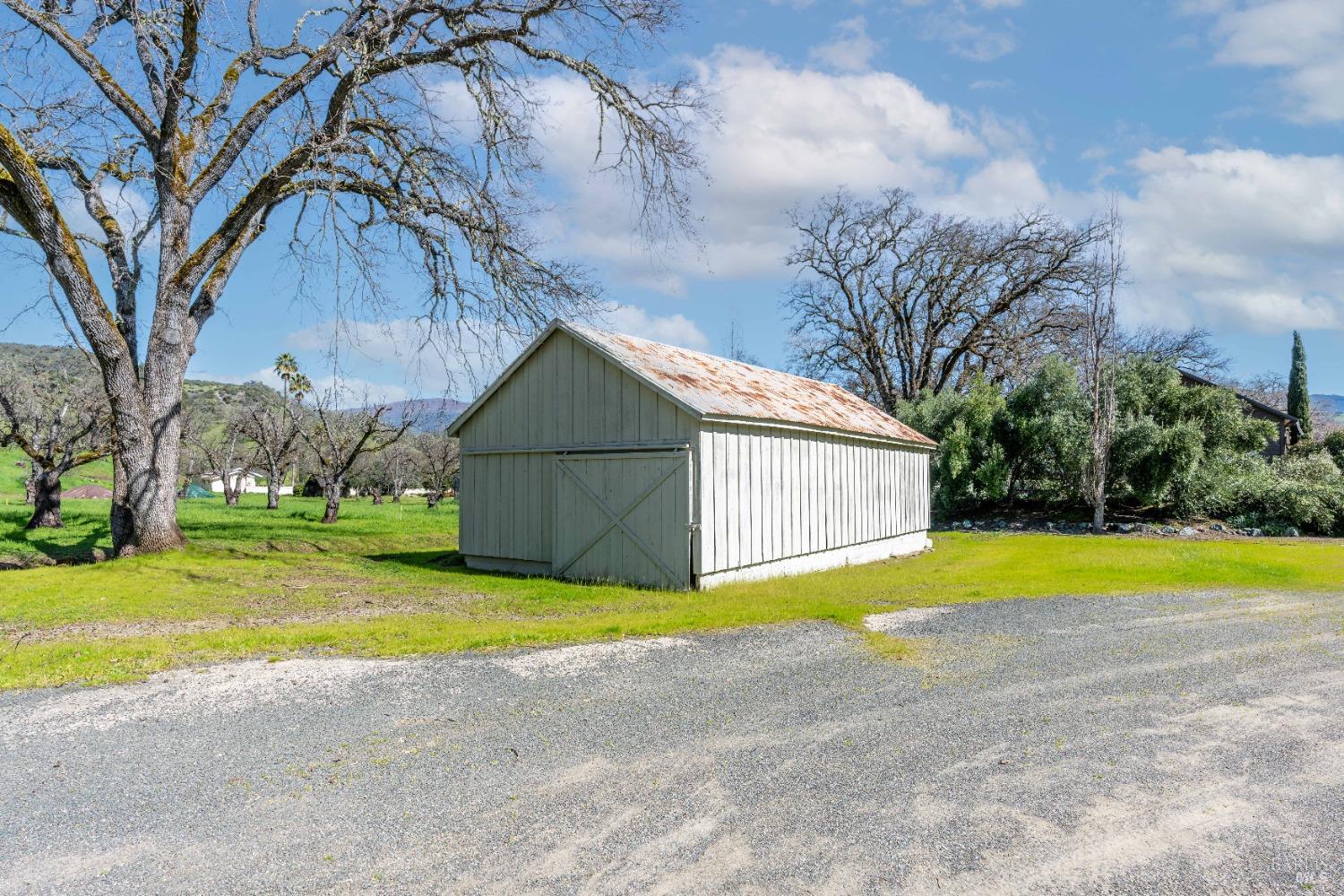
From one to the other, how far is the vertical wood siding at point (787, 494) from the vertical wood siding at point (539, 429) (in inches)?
39.6

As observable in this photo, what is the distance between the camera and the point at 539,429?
530 inches

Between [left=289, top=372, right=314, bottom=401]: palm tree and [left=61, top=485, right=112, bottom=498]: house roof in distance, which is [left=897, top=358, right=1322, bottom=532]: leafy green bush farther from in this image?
[left=61, top=485, right=112, bottom=498]: house roof in distance

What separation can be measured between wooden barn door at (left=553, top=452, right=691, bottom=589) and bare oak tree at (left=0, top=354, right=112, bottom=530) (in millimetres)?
11451

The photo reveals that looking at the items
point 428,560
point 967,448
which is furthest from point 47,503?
point 967,448

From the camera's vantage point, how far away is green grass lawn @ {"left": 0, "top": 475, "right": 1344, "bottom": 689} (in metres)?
7.31

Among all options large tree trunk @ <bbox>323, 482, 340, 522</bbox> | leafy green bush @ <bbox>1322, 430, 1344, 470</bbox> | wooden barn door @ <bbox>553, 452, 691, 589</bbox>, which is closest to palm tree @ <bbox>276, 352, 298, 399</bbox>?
large tree trunk @ <bbox>323, 482, 340, 522</bbox>

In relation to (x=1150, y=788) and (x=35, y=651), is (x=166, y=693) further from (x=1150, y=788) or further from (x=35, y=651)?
(x=1150, y=788)

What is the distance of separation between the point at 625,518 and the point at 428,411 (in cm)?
1801

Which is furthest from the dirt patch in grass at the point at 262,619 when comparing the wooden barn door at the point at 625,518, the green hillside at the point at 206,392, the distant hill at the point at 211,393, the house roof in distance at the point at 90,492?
→ the house roof in distance at the point at 90,492

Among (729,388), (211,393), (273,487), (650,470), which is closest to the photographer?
(650,470)

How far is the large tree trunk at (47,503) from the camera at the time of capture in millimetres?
19391

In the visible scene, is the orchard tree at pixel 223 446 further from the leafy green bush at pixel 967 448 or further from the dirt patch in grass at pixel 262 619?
the leafy green bush at pixel 967 448

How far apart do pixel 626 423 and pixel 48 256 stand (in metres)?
9.63

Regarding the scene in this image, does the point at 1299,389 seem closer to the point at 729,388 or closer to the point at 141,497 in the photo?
the point at 729,388
